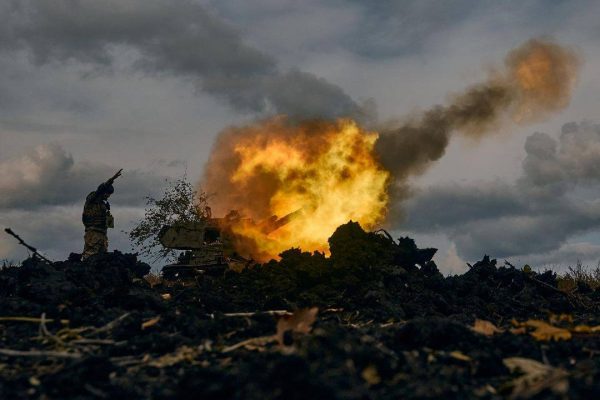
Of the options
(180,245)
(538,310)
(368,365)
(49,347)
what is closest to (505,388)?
(368,365)

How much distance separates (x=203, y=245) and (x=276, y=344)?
1698cm

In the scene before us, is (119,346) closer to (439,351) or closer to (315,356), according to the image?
(315,356)

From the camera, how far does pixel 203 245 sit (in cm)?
2306

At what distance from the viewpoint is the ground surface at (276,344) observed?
454 cm

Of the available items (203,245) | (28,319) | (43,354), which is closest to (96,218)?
(203,245)

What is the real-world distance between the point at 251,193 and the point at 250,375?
17.6 metres

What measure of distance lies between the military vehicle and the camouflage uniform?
2.25 m

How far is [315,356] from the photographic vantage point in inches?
192

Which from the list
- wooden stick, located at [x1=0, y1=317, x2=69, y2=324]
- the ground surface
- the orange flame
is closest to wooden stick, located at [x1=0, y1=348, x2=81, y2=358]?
the ground surface

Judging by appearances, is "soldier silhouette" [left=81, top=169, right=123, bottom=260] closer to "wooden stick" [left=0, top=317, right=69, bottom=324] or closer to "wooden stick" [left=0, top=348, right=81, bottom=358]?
"wooden stick" [left=0, top=317, right=69, bottom=324]

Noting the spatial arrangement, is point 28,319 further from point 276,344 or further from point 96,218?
point 96,218

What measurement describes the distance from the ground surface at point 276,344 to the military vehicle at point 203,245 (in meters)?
9.96

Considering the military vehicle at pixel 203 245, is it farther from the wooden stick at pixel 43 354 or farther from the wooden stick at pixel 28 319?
the wooden stick at pixel 43 354

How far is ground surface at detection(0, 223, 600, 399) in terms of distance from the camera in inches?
179
